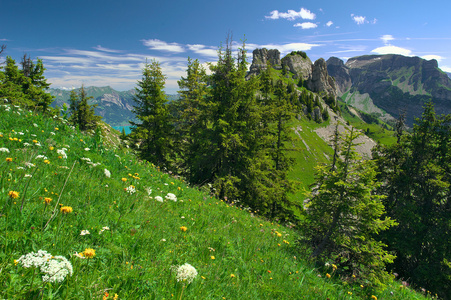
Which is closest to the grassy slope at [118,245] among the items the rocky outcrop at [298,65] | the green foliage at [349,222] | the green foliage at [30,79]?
the green foliage at [349,222]

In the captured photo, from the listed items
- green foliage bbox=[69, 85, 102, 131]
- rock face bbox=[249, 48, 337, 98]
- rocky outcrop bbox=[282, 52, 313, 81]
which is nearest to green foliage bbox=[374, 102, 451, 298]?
green foliage bbox=[69, 85, 102, 131]

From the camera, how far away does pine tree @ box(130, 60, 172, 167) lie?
2447cm

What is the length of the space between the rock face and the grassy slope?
504 feet

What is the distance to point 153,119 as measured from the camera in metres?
24.3

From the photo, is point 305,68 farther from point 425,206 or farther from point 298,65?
point 425,206

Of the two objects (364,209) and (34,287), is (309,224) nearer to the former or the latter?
(364,209)

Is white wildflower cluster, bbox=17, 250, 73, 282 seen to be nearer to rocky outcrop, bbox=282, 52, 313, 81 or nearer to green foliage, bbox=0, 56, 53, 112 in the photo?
green foliage, bbox=0, 56, 53, 112

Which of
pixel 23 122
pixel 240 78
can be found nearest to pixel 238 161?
pixel 240 78

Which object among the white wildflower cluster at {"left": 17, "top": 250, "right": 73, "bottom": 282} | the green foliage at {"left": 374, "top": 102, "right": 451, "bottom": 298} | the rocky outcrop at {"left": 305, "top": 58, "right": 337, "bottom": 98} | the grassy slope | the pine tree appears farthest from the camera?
the rocky outcrop at {"left": 305, "top": 58, "right": 337, "bottom": 98}

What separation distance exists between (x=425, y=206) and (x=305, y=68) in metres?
165

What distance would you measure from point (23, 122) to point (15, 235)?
7084 mm

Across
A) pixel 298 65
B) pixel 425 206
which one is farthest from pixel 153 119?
pixel 298 65

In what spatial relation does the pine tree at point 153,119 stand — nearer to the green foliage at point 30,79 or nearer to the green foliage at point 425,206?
the green foliage at point 30,79

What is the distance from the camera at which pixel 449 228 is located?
63.8ft
